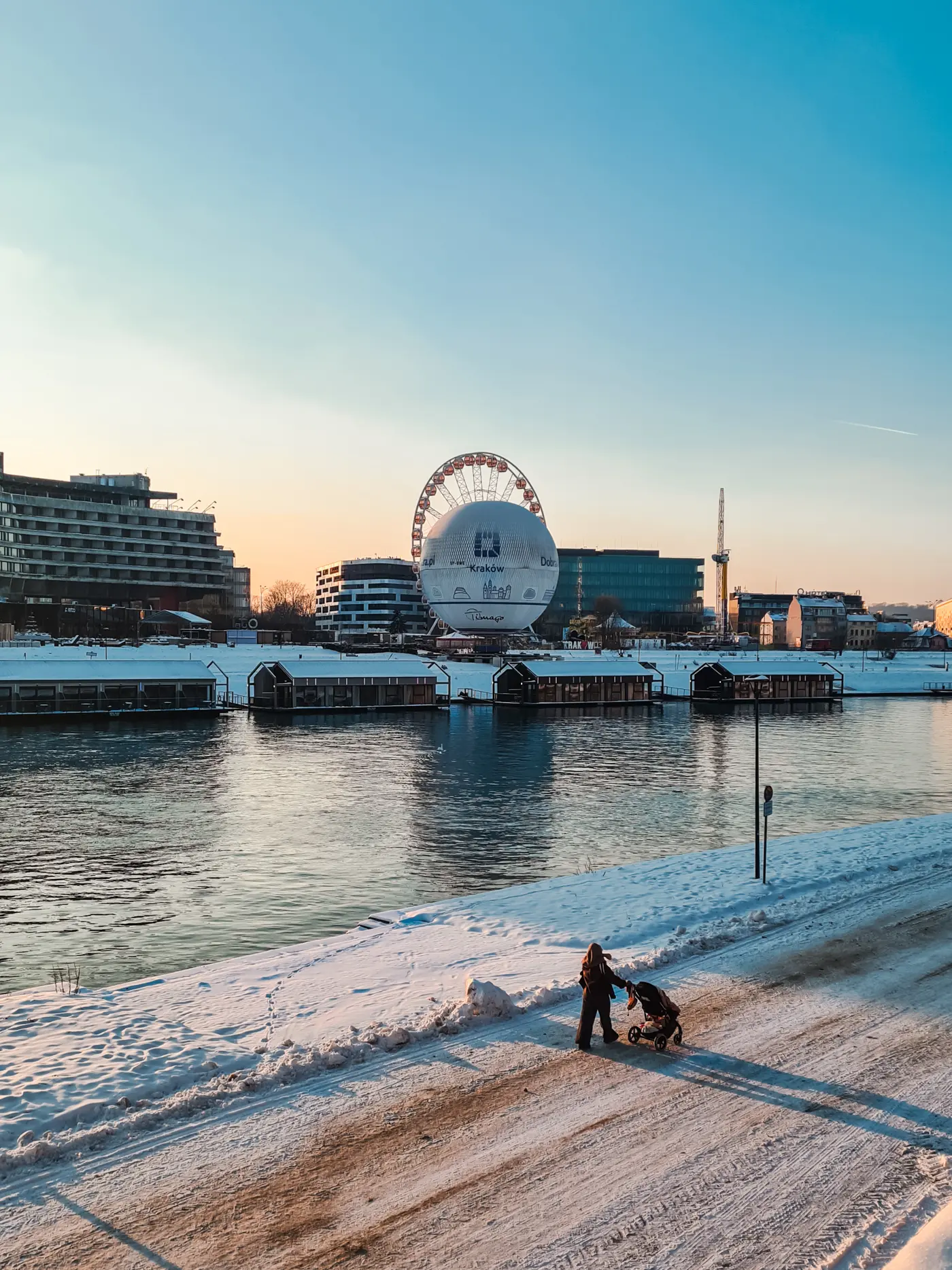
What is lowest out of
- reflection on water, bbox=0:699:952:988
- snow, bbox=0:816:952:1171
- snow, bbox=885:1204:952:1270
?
reflection on water, bbox=0:699:952:988

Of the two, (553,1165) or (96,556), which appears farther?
(96,556)

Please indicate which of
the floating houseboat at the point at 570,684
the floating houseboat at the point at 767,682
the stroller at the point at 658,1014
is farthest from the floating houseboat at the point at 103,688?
the stroller at the point at 658,1014

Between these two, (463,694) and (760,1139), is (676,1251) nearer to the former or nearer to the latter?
(760,1139)

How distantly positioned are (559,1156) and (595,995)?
3751 mm

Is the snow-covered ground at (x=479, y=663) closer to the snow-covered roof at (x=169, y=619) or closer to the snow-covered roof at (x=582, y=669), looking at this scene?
the snow-covered roof at (x=582, y=669)

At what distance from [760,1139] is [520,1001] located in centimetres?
604

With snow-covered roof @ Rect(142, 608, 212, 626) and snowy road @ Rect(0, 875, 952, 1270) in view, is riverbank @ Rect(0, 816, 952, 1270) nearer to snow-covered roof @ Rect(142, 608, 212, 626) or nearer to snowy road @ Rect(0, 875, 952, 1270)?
snowy road @ Rect(0, 875, 952, 1270)

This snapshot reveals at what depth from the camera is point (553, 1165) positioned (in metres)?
12.8

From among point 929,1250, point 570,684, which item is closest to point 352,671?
point 570,684

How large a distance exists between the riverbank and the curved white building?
14300 cm

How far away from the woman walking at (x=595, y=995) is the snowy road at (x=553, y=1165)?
327 millimetres

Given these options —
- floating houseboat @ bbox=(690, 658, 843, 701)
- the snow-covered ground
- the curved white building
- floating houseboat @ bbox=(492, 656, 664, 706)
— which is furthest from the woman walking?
the curved white building

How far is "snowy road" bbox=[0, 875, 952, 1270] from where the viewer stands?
11.2m

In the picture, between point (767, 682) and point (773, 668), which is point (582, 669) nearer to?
point (767, 682)
